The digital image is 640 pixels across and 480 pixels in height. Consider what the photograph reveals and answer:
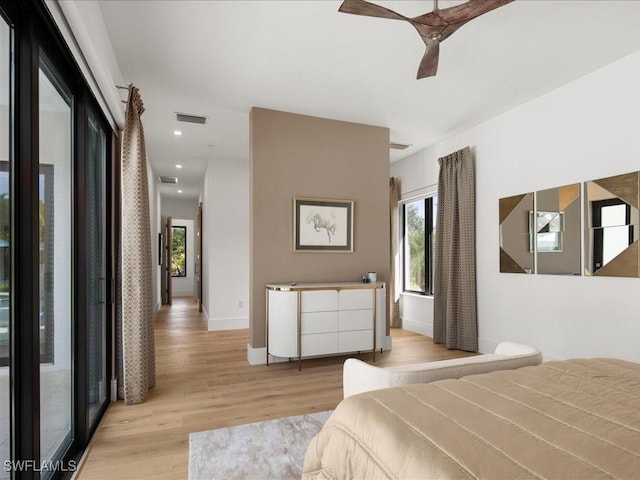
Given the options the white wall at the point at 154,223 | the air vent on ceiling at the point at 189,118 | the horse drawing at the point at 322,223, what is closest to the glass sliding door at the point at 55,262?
the air vent on ceiling at the point at 189,118

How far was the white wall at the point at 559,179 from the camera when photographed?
3047 mm

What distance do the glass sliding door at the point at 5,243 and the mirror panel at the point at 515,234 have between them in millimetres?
4211

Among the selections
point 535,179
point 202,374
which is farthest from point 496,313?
point 202,374

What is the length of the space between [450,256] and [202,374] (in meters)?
3.29

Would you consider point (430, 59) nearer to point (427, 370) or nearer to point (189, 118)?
point (427, 370)

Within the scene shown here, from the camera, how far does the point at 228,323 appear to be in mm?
5949

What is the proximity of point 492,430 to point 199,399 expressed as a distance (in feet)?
8.49

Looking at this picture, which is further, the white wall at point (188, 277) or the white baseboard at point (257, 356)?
the white wall at point (188, 277)

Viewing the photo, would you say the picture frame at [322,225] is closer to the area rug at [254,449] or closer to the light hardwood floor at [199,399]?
the light hardwood floor at [199,399]

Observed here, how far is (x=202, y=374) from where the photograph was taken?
3682 mm

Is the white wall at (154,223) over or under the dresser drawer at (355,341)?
over

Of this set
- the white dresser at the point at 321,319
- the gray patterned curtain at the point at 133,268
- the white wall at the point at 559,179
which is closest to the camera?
the gray patterned curtain at the point at 133,268

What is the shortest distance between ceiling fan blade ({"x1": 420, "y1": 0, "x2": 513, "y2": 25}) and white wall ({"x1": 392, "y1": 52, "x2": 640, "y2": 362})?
1.91 meters

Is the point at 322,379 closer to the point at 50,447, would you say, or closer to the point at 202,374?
the point at 202,374
